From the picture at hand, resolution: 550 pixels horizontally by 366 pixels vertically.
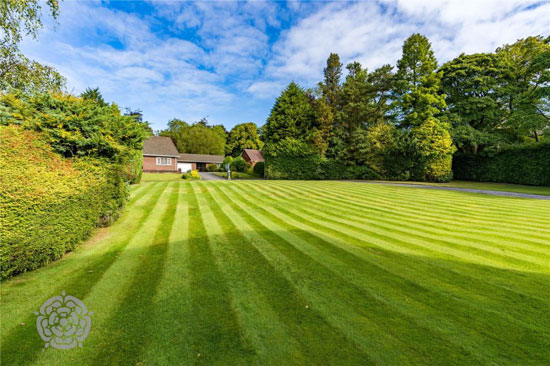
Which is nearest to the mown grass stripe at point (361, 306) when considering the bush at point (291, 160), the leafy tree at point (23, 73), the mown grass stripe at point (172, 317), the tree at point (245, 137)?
the mown grass stripe at point (172, 317)

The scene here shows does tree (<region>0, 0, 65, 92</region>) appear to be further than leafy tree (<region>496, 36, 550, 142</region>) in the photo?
No

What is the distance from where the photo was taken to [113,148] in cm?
629

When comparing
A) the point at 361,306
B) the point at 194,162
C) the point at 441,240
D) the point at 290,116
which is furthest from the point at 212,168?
the point at 361,306

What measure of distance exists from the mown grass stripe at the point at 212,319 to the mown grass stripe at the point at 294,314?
0.36m

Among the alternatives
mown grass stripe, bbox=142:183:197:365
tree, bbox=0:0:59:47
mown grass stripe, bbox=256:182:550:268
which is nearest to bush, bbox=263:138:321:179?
mown grass stripe, bbox=256:182:550:268

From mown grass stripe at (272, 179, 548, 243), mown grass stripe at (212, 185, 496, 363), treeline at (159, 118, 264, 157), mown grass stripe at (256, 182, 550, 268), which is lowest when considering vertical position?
mown grass stripe at (212, 185, 496, 363)

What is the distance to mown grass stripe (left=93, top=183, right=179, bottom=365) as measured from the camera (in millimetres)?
2238

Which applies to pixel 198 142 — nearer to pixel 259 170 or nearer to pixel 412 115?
pixel 259 170

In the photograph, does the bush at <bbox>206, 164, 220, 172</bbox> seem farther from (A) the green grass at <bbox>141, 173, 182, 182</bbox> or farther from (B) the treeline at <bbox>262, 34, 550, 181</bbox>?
(B) the treeline at <bbox>262, 34, 550, 181</bbox>

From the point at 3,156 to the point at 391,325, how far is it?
255 inches

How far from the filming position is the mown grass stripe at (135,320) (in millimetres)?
2238

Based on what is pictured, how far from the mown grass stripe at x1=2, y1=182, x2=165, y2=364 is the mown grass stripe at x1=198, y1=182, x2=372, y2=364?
2.31 meters

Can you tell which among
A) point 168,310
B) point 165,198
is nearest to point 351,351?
A: point 168,310

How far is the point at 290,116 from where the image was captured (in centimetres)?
2933
